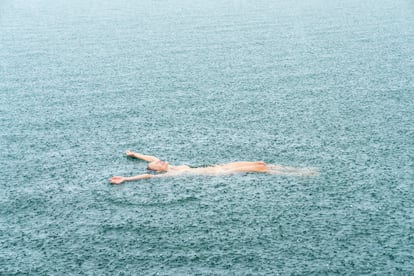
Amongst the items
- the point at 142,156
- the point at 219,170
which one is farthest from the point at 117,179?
the point at 219,170

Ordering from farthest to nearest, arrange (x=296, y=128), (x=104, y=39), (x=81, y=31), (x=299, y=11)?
1. (x=299, y=11)
2. (x=81, y=31)
3. (x=104, y=39)
4. (x=296, y=128)

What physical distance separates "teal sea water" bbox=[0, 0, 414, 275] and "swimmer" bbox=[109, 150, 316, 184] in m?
0.02

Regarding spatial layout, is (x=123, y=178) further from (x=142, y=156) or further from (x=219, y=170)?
(x=219, y=170)

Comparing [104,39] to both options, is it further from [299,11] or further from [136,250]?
[136,250]

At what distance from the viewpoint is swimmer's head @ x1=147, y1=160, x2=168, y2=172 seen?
1164 mm

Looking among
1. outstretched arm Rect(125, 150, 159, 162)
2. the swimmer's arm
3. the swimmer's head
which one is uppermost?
outstretched arm Rect(125, 150, 159, 162)

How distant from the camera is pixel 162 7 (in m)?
3.05

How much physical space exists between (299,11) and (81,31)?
118cm

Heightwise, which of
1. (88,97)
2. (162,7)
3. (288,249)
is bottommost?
(288,249)

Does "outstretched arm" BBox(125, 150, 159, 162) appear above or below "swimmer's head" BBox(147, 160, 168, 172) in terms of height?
above

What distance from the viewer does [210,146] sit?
1.27 metres

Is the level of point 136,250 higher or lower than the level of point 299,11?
lower

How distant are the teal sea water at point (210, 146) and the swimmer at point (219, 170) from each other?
0.02m

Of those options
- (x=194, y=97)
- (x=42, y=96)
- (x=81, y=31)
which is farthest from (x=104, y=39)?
(x=194, y=97)
